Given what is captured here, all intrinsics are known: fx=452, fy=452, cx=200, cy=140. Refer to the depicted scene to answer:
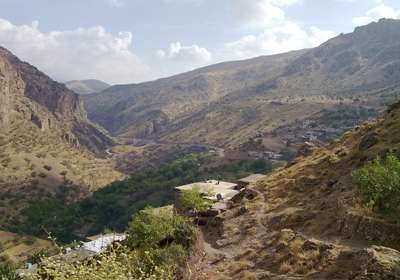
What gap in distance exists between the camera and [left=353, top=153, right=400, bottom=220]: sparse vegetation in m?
25.4

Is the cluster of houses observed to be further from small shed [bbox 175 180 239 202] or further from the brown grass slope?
the brown grass slope

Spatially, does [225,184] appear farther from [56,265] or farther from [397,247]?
[56,265]

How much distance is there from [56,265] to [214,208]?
3873 centimetres

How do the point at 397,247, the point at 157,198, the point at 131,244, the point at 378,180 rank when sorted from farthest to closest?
the point at 157,198, the point at 131,244, the point at 378,180, the point at 397,247

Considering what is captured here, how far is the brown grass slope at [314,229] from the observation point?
23.5m

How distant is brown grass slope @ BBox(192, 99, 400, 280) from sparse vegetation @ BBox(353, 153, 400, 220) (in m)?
0.76

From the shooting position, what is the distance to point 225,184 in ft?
240

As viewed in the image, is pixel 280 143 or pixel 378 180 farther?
pixel 280 143

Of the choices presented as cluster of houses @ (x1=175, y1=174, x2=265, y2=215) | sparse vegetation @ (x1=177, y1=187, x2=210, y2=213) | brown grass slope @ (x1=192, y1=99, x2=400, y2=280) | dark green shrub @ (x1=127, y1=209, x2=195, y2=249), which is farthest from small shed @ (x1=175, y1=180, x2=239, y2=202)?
dark green shrub @ (x1=127, y1=209, x2=195, y2=249)

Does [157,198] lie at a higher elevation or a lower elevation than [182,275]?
lower

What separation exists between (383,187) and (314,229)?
25.8ft

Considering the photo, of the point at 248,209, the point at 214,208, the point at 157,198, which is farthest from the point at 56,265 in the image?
the point at 157,198

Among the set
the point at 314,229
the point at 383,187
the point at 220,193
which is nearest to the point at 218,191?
the point at 220,193

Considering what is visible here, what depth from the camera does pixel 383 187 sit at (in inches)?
1030
